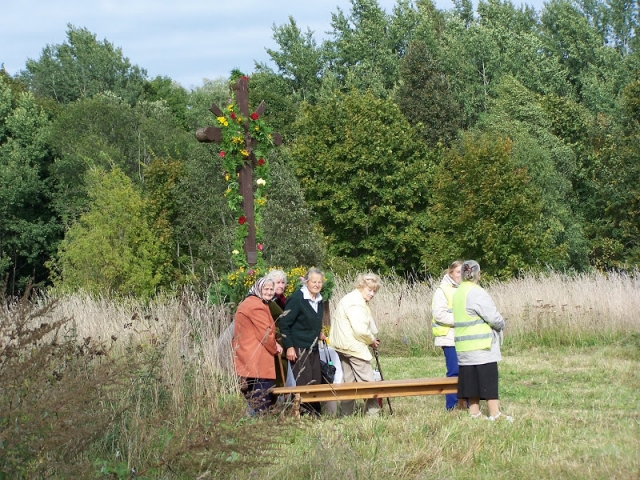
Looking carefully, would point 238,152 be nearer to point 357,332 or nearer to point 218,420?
point 357,332

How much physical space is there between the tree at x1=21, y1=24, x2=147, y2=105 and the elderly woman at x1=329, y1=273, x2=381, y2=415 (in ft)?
167

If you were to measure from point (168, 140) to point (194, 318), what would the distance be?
139ft

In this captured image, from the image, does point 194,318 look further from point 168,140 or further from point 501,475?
point 168,140

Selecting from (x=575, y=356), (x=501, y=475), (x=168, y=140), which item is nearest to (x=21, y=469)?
(x=501, y=475)

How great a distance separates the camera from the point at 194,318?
9.57 metres

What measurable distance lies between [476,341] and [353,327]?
133 centimetres

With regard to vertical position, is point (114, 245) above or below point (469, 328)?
above

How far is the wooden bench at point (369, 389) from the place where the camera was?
856 centimetres

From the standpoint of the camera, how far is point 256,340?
872cm

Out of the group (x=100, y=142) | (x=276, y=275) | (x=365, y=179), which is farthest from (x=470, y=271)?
(x=100, y=142)

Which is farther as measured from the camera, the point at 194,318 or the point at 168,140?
the point at 168,140

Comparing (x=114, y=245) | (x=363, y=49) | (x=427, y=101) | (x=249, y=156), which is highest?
(x=363, y=49)

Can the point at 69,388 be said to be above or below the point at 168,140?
below

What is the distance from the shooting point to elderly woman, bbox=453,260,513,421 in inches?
328
